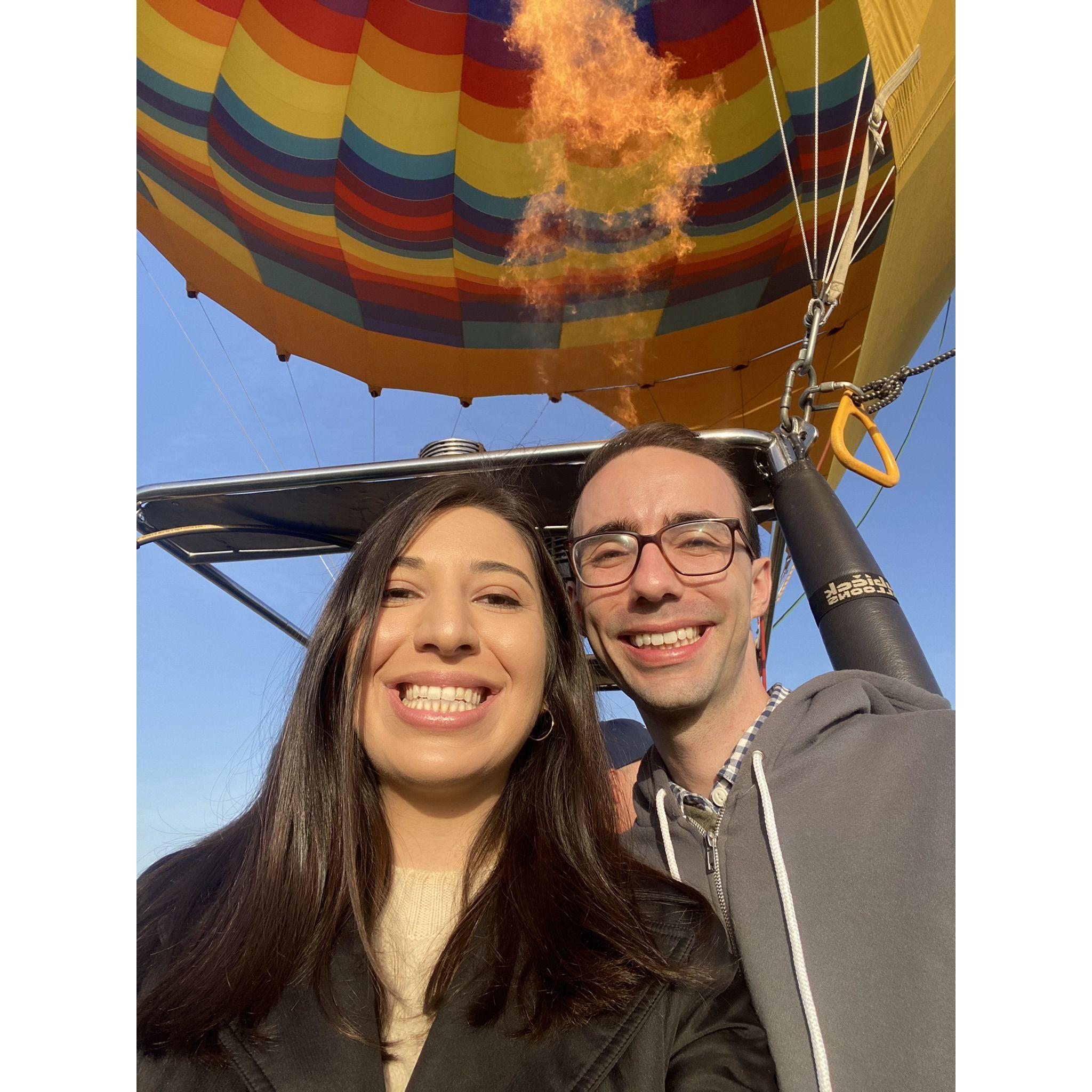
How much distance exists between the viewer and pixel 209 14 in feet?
11.2

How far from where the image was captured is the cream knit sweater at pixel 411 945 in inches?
35.7

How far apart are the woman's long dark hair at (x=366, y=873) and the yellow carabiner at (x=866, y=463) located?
659mm

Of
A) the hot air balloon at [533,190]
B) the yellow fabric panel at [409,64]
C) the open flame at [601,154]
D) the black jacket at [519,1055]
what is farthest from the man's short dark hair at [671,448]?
the yellow fabric panel at [409,64]

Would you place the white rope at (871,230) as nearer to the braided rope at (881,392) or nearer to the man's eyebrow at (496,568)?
the braided rope at (881,392)

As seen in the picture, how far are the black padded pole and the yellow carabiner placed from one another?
12 cm

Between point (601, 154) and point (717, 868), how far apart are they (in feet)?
11.2

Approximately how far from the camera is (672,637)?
4.10 ft

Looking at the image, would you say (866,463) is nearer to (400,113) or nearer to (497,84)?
(497,84)

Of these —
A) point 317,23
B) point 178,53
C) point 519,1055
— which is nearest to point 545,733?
point 519,1055

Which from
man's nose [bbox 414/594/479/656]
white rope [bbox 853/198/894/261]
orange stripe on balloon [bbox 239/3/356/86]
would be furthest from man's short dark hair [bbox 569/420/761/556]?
orange stripe on balloon [bbox 239/3/356/86]

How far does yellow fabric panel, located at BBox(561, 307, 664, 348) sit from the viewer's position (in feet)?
13.9

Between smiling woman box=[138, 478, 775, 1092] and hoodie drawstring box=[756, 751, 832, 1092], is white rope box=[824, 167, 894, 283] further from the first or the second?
hoodie drawstring box=[756, 751, 832, 1092]
